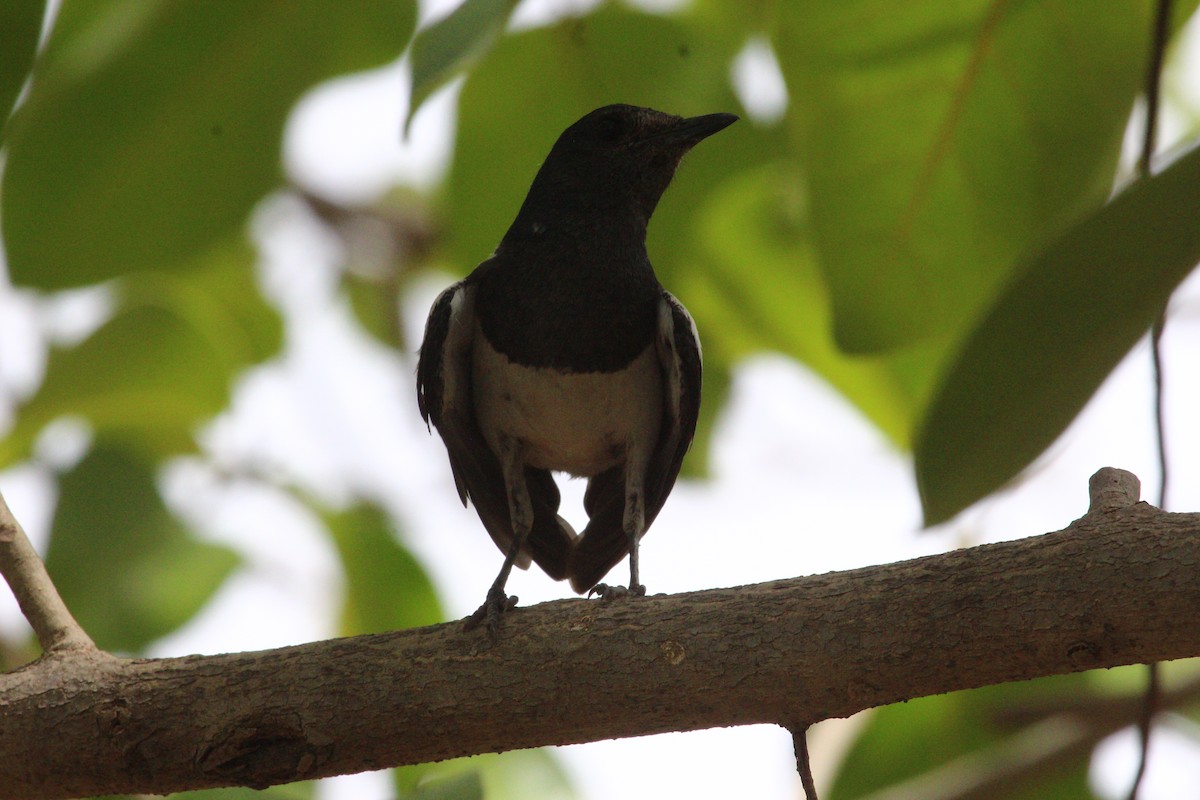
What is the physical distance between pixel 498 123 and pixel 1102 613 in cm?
184

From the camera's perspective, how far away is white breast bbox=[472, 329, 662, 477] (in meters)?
4.06

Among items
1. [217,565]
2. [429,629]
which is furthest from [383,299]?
[429,629]

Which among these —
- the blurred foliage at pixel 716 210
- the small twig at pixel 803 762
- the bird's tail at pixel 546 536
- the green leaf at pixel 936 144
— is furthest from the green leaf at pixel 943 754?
the green leaf at pixel 936 144

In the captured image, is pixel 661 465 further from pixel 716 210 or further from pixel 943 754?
pixel 943 754

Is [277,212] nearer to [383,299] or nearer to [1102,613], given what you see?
[383,299]

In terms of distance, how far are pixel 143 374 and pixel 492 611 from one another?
1.68 meters

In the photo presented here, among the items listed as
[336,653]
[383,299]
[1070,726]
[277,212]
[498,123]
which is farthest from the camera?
[383,299]

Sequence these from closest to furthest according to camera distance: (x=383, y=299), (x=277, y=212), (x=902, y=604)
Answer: (x=902, y=604) < (x=277, y=212) < (x=383, y=299)

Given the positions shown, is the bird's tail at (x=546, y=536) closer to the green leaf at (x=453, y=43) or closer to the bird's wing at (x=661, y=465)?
the bird's wing at (x=661, y=465)

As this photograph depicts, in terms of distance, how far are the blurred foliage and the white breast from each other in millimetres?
263

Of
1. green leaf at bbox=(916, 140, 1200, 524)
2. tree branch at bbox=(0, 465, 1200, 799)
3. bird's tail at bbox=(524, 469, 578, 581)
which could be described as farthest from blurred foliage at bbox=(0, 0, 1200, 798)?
bird's tail at bbox=(524, 469, 578, 581)

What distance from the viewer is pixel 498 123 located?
328cm

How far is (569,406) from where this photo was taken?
4074 millimetres

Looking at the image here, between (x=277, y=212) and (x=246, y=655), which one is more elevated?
(x=277, y=212)
